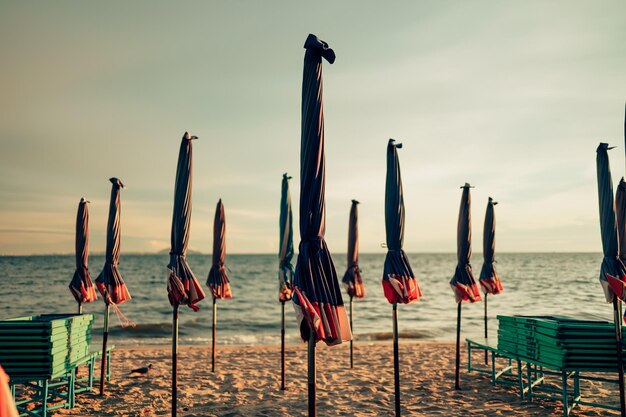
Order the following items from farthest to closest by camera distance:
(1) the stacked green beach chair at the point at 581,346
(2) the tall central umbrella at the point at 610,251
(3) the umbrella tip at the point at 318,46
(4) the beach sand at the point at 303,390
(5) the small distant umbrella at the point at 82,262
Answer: (5) the small distant umbrella at the point at 82,262 < (4) the beach sand at the point at 303,390 < (1) the stacked green beach chair at the point at 581,346 < (2) the tall central umbrella at the point at 610,251 < (3) the umbrella tip at the point at 318,46

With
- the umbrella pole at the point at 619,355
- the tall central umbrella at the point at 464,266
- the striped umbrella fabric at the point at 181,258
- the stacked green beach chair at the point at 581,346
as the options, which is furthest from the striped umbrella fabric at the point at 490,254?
the striped umbrella fabric at the point at 181,258

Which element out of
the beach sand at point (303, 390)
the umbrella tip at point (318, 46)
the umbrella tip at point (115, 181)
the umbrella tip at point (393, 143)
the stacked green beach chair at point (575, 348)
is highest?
the umbrella tip at point (318, 46)

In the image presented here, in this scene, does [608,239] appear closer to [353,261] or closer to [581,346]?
[581,346]

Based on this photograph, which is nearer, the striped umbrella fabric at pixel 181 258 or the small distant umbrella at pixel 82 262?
the striped umbrella fabric at pixel 181 258

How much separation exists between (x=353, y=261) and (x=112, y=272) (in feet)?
20.4

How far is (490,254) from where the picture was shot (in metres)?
12.4

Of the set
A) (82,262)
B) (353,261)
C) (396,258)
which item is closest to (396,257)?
(396,258)

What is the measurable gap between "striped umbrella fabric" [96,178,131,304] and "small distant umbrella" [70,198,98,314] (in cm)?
107

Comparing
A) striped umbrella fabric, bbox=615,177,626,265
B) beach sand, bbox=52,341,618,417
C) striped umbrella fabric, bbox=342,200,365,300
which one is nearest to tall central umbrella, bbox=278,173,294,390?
beach sand, bbox=52,341,618,417

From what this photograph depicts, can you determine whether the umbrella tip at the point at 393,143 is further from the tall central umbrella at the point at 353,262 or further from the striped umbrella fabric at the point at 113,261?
the striped umbrella fabric at the point at 113,261

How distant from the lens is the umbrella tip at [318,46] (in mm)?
5043

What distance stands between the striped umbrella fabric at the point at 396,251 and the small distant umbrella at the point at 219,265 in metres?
5.72

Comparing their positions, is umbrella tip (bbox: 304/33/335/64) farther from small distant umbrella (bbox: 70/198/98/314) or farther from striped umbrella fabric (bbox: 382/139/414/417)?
small distant umbrella (bbox: 70/198/98/314)

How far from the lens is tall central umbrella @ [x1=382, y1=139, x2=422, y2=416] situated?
7547mm
